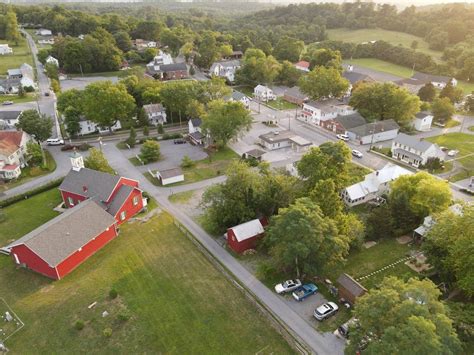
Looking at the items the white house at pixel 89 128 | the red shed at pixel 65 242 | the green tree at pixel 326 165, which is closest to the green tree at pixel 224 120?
the green tree at pixel 326 165

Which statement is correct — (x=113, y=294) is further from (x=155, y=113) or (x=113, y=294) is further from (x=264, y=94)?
(x=264, y=94)

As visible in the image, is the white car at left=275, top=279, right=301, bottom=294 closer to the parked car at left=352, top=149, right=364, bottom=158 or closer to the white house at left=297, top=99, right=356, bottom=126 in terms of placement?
the parked car at left=352, top=149, right=364, bottom=158

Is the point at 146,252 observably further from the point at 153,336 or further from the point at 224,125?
the point at 224,125

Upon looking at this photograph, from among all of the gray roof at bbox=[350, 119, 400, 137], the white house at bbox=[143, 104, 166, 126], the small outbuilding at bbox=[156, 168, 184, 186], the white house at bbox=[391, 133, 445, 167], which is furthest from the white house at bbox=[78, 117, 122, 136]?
the white house at bbox=[391, 133, 445, 167]

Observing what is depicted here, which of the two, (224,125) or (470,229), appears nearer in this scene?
Answer: (470,229)

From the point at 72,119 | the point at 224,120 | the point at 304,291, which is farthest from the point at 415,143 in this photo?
the point at 72,119

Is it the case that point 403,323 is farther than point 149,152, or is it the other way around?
point 149,152

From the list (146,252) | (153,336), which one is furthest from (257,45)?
(153,336)
